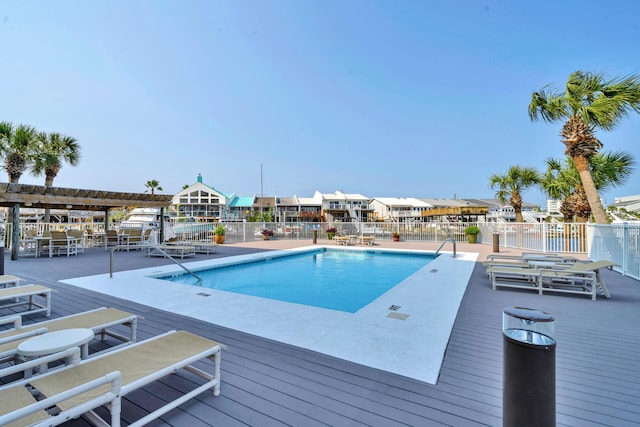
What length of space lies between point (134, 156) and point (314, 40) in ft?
56.1

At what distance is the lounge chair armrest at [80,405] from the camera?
1361 mm

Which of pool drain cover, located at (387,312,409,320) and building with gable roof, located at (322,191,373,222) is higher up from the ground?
building with gable roof, located at (322,191,373,222)

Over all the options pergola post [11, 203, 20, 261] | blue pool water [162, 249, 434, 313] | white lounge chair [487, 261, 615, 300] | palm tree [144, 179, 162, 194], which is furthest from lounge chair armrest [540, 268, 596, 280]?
palm tree [144, 179, 162, 194]

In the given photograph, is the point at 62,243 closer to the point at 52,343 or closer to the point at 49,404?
the point at 52,343

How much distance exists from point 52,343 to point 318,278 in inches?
252

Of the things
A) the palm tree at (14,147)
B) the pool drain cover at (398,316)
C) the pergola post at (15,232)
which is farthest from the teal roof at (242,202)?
the pool drain cover at (398,316)

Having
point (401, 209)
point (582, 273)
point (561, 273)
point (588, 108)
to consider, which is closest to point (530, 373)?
point (561, 273)

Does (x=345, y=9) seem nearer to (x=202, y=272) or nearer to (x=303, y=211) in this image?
(x=202, y=272)

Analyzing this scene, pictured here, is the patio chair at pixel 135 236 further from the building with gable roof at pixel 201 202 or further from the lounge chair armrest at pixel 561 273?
the building with gable roof at pixel 201 202

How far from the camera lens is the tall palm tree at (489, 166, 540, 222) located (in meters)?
15.6

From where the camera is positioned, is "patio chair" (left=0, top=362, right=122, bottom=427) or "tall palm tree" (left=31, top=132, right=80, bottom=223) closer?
"patio chair" (left=0, top=362, right=122, bottom=427)

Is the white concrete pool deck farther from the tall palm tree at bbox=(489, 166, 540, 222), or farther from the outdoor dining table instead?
the tall palm tree at bbox=(489, 166, 540, 222)

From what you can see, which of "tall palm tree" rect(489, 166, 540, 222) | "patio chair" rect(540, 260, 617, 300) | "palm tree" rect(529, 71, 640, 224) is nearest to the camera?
"patio chair" rect(540, 260, 617, 300)

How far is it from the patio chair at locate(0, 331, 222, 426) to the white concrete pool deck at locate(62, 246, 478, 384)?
108cm
